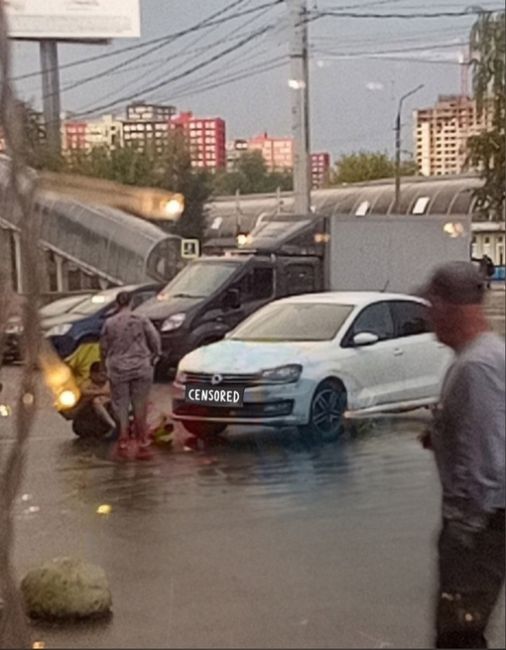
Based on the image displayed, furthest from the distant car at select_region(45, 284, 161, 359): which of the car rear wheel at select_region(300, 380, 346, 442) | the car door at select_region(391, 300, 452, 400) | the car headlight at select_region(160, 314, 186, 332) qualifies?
the car door at select_region(391, 300, 452, 400)

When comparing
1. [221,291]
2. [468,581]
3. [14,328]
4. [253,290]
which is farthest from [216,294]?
[468,581]

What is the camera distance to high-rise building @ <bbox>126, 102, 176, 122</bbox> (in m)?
4.86

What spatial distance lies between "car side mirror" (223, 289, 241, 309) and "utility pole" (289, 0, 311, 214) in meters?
0.34

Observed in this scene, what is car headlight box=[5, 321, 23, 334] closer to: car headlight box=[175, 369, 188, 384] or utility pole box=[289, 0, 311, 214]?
car headlight box=[175, 369, 188, 384]

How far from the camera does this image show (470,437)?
4.02m

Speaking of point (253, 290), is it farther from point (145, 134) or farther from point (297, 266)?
point (145, 134)

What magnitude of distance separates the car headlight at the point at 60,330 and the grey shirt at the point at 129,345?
120 mm

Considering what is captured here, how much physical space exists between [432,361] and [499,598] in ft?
2.55

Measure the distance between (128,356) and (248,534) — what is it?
761 millimetres

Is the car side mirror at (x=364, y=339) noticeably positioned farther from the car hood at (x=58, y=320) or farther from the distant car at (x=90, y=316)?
the car hood at (x=58, y=320)

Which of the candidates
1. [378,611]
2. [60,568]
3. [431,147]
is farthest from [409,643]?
[431,147]

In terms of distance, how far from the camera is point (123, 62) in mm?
4875

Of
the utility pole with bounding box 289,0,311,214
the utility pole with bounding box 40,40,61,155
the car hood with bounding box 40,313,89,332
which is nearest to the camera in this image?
the car hood with bounding box 40,313,89,332

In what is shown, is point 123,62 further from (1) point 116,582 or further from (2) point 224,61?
(1) point 116,582
